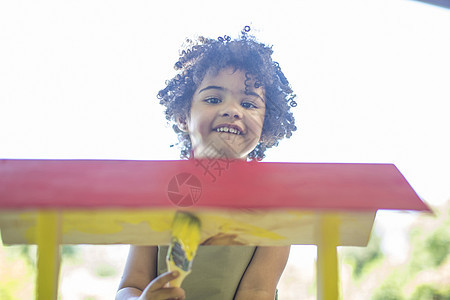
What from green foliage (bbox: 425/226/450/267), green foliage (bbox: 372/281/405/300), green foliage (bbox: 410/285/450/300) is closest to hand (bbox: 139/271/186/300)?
green foliage (bbox: 410/285/450/300)

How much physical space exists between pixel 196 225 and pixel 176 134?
3.54 ft

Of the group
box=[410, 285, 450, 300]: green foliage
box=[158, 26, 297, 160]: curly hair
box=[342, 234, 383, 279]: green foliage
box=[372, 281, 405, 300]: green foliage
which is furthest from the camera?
box=[342, 234, 383, 279]: green foliage

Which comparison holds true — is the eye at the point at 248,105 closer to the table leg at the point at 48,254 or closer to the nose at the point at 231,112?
the nose at the point at 231,112

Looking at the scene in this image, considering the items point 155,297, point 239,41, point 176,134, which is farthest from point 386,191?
point 176,134

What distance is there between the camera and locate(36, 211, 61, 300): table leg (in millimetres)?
534

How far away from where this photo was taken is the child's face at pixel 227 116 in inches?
47.7

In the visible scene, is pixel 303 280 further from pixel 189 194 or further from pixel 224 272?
pixel 189 194

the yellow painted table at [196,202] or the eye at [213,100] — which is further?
the eye at [213,100]

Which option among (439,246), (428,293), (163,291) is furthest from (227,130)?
(439,246)

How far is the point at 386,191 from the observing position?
1.77ft

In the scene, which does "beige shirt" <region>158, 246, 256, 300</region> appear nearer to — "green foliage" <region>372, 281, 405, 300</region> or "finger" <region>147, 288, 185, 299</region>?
"finger" <region>147, 288, 185, 299</region>

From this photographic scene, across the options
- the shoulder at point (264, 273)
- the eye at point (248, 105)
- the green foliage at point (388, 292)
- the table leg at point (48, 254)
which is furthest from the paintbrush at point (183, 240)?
the green foliage at point (388, 292)

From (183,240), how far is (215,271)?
654 millimetres
